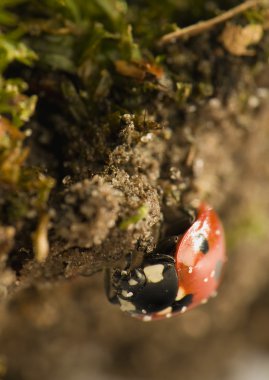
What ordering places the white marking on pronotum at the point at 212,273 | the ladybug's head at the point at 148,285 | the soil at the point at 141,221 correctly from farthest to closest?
the white marking on pronotum at the point at 212,273 < the ladybug's head at the point at 148,285 < the soil at the point at 141,221

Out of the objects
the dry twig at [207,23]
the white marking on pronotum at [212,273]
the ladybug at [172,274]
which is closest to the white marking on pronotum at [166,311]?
the ladybug at [172,274]

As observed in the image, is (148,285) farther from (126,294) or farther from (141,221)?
(141,221)

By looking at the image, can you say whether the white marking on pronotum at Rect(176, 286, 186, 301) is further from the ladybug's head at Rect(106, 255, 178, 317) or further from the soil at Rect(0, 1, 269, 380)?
the soil at Rect(0, 1, 269, 380)

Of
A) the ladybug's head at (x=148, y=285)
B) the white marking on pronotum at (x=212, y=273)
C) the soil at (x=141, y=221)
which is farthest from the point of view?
the white marking on pronotum at (x=212, y=273)

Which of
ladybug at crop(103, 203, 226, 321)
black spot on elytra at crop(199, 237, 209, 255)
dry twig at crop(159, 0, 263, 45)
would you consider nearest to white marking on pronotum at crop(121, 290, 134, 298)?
ladybug at crop(103, 203, 226, 321)

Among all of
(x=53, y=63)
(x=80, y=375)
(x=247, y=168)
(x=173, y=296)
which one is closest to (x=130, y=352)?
(x=80, y=375)

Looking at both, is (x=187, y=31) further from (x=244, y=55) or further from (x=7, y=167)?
(x=7, y=167)

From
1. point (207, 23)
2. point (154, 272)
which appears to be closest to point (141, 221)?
point (154, 272)

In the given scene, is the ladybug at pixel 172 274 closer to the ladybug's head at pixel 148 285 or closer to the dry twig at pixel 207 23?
the ladybug's head at pixel 148 285
